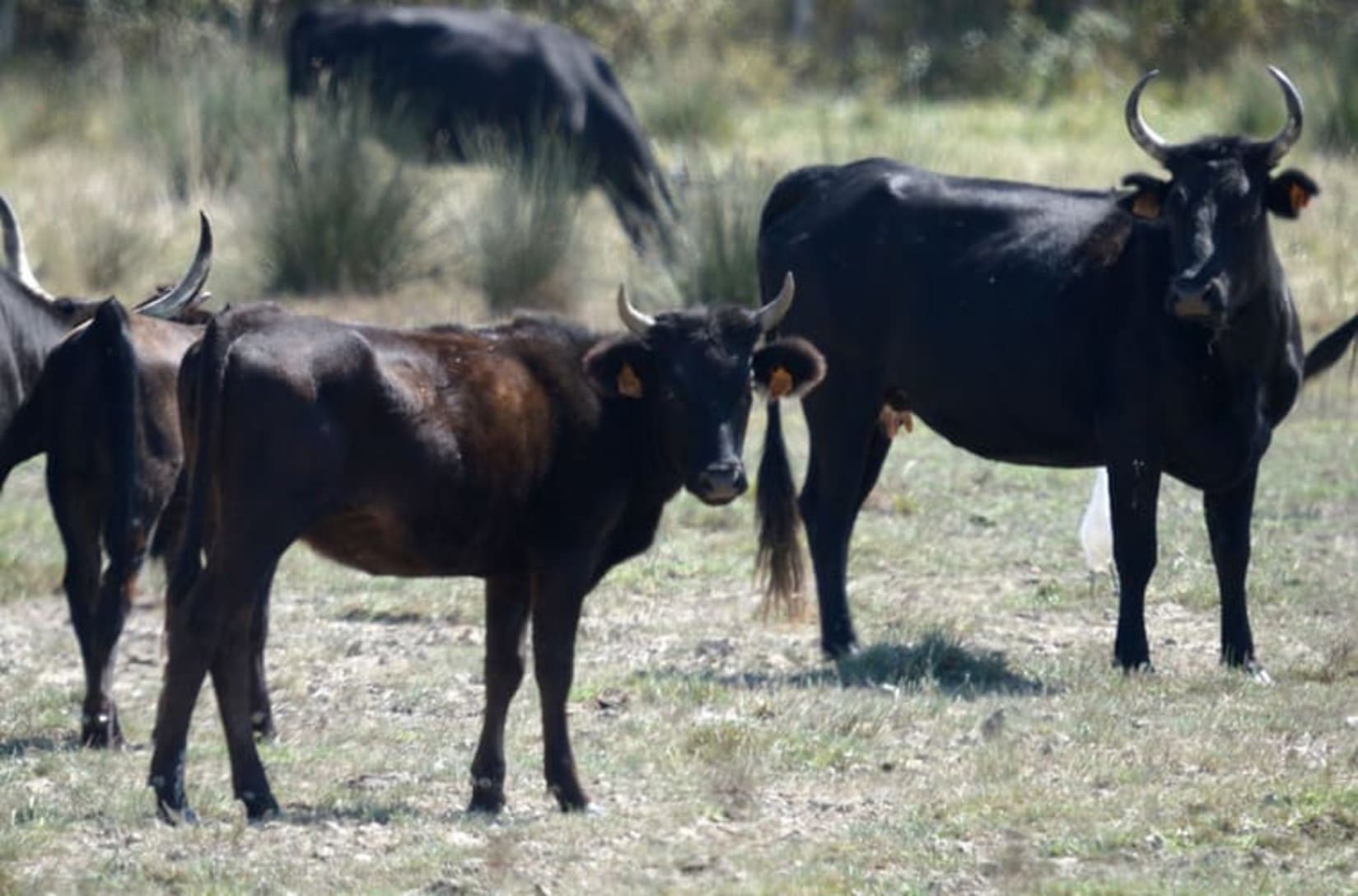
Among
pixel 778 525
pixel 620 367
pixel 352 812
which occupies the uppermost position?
pixel 620 367

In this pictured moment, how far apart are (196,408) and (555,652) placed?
1.35 metres

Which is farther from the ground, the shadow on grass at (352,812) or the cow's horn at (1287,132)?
the cow's horn at (1287,132)

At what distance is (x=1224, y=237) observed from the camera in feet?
34.2

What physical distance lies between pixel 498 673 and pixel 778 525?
3.41 metres

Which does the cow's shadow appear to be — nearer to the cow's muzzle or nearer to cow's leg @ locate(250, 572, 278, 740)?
cow's leg @ locate(250, 572, 278, 740)

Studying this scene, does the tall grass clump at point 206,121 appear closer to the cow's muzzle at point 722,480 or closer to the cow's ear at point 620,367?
the cow's ear at point 620,367

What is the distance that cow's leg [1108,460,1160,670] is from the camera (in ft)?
35.0

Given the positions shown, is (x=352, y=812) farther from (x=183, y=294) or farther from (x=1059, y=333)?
(x=1059, y=333)

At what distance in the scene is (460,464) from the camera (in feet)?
27.0

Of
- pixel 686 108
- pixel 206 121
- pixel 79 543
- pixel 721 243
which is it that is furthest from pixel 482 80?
pixel 79 543

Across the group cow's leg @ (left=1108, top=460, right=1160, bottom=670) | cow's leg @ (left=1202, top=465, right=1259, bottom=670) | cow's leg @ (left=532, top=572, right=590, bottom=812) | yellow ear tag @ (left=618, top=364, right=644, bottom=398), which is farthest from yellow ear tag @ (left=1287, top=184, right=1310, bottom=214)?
cow's leg @ (left=532, top=572, right=590, bottom=812)

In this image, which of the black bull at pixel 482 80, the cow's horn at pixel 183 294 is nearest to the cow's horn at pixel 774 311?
the cow's horn at pixel 183 294

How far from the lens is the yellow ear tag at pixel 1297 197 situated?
10.6 metres

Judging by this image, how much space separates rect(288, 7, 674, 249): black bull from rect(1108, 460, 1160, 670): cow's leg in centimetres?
1197
